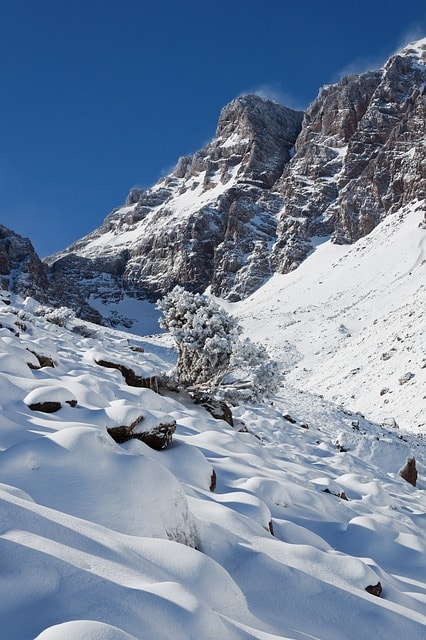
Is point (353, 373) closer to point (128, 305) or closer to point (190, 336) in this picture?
point (190, 336)

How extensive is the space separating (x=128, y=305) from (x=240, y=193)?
4641cm

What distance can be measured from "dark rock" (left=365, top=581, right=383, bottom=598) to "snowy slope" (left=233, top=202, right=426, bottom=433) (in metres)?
14.9

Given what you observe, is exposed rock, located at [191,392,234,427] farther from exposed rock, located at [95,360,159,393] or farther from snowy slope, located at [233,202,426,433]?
snowy slope, located at [233,202,426,433]

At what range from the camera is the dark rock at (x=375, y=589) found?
3258 mm

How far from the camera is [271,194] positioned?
131 m

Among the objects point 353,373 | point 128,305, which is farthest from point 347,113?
point 353,373

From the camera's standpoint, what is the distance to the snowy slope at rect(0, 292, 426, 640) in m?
1.80

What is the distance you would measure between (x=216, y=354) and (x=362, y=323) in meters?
40.3

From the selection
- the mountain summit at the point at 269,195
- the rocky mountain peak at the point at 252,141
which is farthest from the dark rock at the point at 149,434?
the rocky mountain peak at the point at 252,141

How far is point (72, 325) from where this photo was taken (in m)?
21.6

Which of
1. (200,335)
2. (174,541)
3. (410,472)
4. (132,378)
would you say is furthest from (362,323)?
(174,541)

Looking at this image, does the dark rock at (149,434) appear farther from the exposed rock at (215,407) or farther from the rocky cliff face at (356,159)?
the rocky cliff face at (356,159)

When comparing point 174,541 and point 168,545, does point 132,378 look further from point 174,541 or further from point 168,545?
point 168,545

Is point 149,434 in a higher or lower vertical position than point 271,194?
lower
